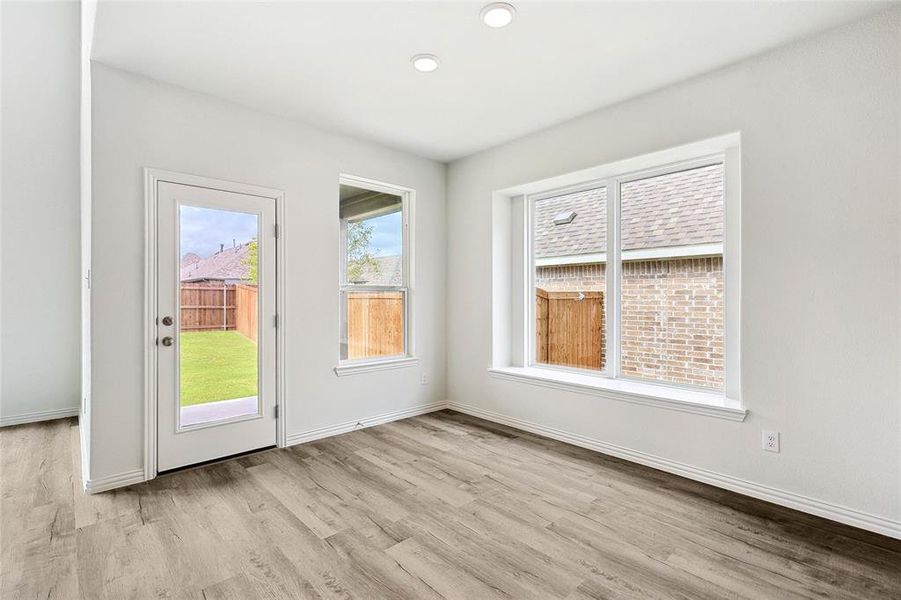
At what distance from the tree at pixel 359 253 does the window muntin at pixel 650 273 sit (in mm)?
1688

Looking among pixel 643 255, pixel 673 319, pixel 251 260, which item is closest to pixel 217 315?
pixel 251 260

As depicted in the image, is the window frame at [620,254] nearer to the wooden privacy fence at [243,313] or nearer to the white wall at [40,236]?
the wooden privacy fence at [243,313]

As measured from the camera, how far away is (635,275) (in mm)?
3447

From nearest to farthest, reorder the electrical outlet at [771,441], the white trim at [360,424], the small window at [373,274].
A: the electrical outlet at [771,441] → the white trim at [360,424] → the small window at [373,274]

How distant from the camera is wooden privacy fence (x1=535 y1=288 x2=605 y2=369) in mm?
3725

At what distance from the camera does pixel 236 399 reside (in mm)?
3266

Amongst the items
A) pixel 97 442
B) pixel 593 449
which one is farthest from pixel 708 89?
pixel 97 442

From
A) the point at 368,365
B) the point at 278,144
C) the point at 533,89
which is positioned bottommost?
the point at 368,365

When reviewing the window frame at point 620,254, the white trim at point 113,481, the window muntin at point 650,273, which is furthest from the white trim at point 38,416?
the window muntin at point 650,273

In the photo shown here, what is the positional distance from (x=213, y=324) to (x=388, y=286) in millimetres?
1630

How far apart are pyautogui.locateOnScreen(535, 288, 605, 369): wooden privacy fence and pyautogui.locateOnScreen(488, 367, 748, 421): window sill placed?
5.6 inches

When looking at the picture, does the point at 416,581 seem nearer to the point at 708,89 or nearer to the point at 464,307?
the point at 464,307

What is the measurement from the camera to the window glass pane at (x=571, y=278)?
3.71 meters

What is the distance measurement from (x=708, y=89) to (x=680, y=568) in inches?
108
